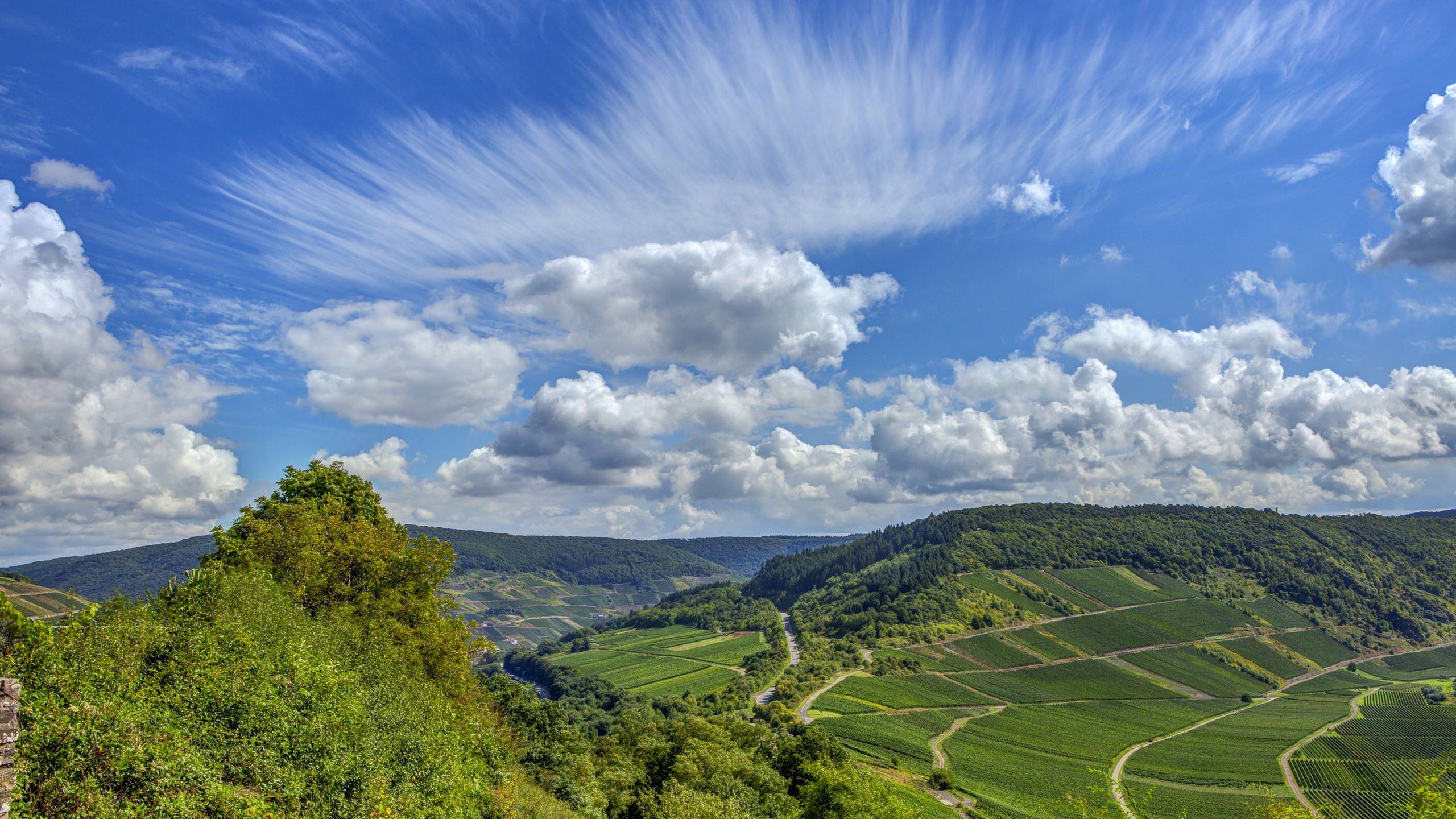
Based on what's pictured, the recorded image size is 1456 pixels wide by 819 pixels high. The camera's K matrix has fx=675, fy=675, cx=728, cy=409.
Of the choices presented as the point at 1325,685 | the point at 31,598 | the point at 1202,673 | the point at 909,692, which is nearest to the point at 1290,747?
the point at 1202,673

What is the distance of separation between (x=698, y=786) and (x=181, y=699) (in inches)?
1874

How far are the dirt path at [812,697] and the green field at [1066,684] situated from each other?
A: 28535mm

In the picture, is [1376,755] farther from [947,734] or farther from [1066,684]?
[947,734]

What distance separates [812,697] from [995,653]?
68.7 m

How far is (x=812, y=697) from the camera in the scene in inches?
5950

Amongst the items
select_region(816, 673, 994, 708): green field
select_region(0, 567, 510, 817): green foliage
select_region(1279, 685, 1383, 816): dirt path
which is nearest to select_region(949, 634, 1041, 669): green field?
select_region(816, 673, 994, 708): green field

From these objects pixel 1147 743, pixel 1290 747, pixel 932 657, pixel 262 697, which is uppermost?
pixel 262 697

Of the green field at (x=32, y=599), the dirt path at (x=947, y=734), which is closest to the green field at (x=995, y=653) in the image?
the dirt path at (x=947, y=734)

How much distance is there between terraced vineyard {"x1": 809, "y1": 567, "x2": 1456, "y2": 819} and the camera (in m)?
108

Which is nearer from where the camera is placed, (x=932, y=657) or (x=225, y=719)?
(x=225, y=719)

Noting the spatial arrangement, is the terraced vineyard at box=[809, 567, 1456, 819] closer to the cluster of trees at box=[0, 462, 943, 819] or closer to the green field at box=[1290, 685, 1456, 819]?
the green field at box=[1290, 685, 1456, 819]

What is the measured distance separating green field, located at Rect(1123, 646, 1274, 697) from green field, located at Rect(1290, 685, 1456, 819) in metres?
24.8

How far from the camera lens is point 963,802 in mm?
98125

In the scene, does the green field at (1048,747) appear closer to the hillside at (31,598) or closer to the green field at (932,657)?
the green field at (932,657)
